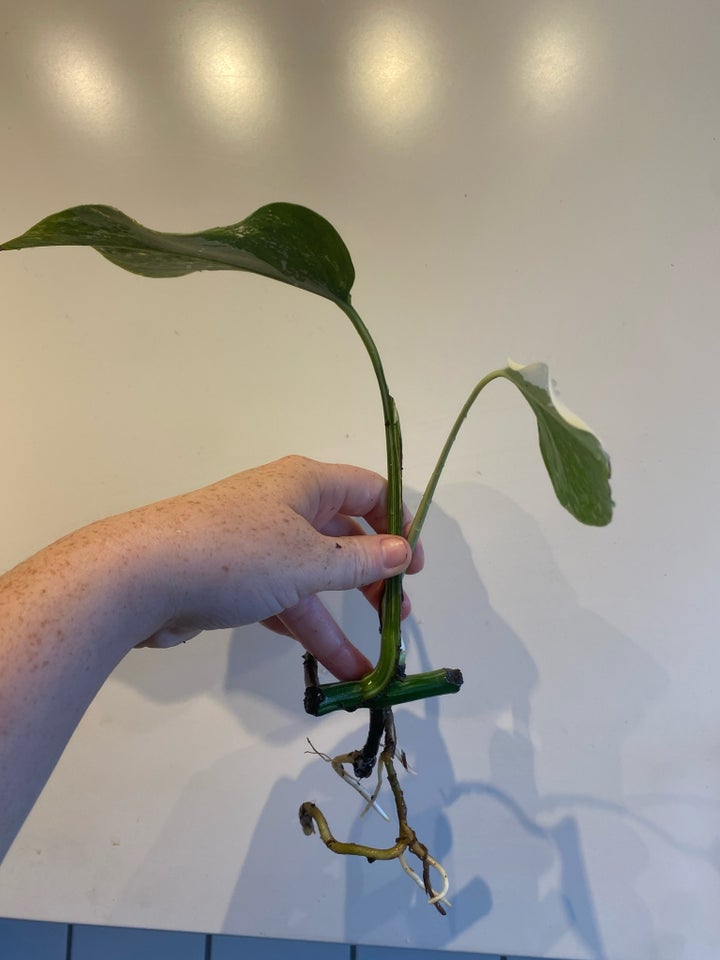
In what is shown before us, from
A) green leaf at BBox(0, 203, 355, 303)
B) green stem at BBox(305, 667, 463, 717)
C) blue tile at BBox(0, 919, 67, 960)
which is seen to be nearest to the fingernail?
green stem at BBox(305, 667, 463, 717)

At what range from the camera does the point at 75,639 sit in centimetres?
38

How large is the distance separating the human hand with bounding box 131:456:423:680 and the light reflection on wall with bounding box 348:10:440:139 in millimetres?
488

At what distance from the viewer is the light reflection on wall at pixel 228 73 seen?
27.4 inches

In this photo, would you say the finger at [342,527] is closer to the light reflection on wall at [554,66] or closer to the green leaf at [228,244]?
the green leaf at [228,244]

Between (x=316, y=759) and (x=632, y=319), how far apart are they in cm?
66

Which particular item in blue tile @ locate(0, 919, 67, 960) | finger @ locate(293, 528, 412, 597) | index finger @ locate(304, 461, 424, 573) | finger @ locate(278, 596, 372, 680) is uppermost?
index finger @ locate(304, 461, 424, 573)

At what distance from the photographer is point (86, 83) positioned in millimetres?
707

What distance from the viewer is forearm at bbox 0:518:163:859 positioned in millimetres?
362

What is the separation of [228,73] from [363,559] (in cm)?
66

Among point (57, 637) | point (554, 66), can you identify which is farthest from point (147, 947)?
point (554, 66)

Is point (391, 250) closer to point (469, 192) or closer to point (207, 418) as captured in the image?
point (469, 192)

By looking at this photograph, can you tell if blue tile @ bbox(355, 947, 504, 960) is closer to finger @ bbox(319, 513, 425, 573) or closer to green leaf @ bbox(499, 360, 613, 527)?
finger @ bbox(319, 513, 425, 573)

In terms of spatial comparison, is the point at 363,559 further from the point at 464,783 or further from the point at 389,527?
the point at 464,783

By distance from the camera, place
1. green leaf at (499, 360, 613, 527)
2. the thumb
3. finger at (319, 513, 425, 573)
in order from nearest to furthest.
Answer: green leaf at (499, 360, 613, 527)
the thumb
finger at (319, 513, 425, 573)
